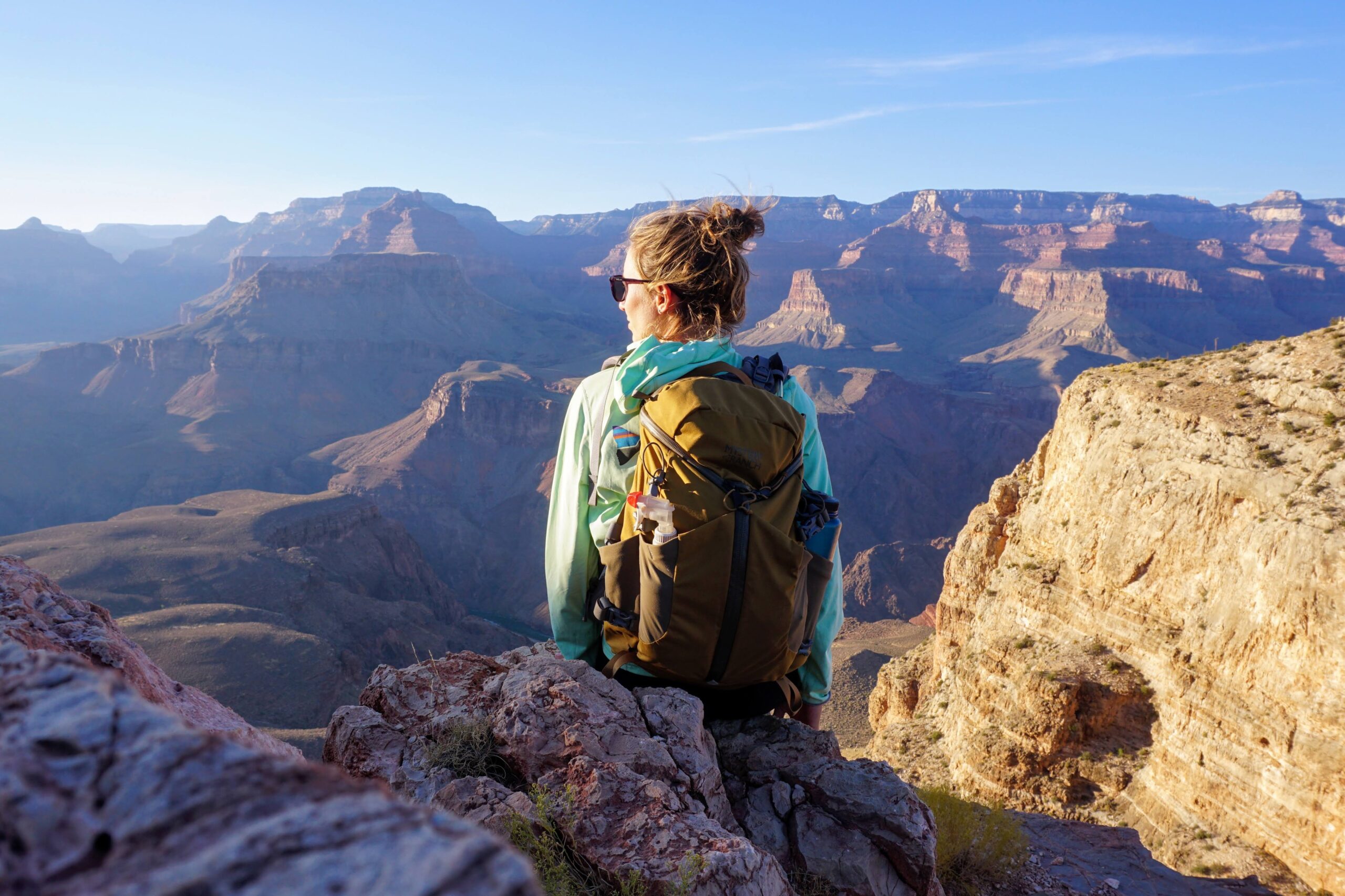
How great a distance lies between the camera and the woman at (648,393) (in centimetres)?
310

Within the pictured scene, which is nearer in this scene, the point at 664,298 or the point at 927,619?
the point at 664,298

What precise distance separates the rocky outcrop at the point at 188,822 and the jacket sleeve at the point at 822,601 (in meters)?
2.57

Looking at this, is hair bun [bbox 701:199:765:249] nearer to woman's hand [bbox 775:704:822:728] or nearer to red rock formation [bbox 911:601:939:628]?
woman's hand [bbox 775:704:822:728]

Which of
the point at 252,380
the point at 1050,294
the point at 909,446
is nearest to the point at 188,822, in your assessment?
the point at 909,446

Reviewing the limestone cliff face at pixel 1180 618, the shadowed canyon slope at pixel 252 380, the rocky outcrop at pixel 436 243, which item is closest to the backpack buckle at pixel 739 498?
the limestone cliff face at pixel 1180 618

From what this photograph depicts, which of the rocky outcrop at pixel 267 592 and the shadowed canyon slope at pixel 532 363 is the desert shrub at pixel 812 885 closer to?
the rocky outcrop at pixel 267 592

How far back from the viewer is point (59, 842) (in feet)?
2.74

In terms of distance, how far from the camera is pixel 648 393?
3.02m

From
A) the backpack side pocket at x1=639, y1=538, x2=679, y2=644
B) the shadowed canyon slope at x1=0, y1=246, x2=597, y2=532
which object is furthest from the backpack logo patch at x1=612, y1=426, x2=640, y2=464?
the shadowed canyon slope at x1=0, y1=246, x2=597, y2=532

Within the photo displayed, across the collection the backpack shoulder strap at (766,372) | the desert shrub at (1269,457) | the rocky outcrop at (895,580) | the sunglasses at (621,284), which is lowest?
the rocky outcrop at (895,580)

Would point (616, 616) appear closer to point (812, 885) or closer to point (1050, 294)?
point (812, 885)

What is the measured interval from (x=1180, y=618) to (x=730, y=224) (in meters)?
11.2

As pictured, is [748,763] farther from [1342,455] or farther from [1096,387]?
[1096,387]

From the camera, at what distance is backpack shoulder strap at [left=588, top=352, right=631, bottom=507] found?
312 centimetres
